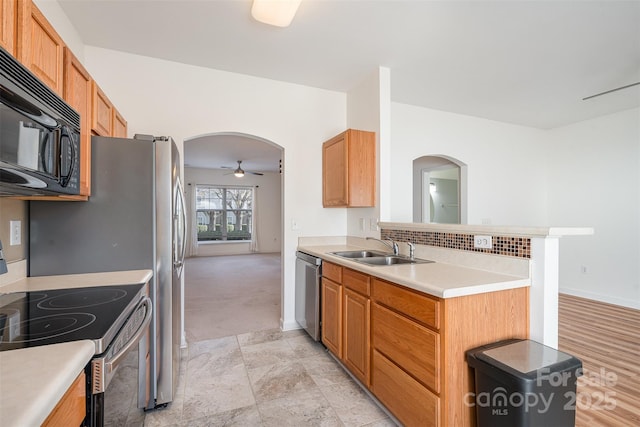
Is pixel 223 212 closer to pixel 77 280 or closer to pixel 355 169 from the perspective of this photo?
pixel 355 169

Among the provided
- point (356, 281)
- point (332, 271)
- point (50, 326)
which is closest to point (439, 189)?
point (332, 271)

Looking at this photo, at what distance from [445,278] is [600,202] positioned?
4.54m

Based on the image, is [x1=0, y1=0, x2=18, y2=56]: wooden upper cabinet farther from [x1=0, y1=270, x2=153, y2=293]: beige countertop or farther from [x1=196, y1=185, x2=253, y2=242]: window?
[x1=196, y1=185, x2=253, y2=242]: window

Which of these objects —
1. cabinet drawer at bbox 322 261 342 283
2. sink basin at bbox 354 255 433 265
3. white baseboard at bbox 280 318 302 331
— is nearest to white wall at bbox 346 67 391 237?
sink basin at bbox 354 255 433 265

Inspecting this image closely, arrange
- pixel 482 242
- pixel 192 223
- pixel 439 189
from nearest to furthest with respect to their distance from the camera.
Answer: pixel 482 242
pixel 439 189
pixel 192 223

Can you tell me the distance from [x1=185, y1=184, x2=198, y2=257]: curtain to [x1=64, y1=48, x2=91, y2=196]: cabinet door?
7.07m

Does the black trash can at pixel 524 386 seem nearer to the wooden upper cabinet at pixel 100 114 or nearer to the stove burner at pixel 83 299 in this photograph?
the stove burner at pixel 83 299

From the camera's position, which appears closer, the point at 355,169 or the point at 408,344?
the point at 408,344

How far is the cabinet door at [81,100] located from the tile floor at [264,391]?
1.27 metres

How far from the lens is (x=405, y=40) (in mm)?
2525

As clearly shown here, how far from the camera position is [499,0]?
6.72 feet

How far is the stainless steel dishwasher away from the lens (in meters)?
2.72

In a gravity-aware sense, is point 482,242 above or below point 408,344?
above

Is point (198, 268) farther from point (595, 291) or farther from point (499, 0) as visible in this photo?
point (595, 291)
